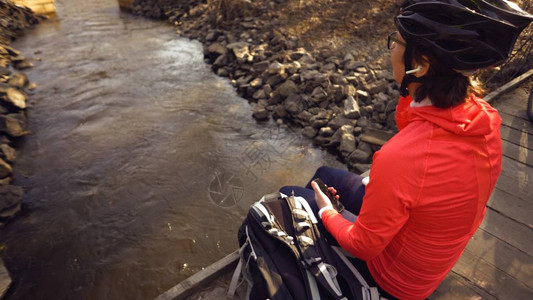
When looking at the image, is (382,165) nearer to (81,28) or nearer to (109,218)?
(109,218)

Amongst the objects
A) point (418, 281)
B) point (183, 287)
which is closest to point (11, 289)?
point (183, 287)

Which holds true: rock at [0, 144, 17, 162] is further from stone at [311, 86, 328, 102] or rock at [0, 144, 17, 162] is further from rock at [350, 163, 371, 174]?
rock at [350, 163, 371, 174]

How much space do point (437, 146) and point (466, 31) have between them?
58cm

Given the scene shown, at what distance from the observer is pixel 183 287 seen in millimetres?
2176

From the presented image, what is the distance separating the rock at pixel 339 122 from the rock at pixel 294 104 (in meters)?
0.77

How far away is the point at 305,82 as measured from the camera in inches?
262

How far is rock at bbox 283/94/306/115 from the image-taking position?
20.3 feet

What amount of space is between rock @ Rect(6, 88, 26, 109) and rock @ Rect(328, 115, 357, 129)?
6.22 m

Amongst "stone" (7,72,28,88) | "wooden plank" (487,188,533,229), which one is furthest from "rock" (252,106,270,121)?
"stone" (7,72,28,88)

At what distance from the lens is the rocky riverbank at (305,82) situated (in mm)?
5496

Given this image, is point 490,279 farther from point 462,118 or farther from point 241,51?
point 241,51

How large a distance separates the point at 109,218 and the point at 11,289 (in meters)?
1.23

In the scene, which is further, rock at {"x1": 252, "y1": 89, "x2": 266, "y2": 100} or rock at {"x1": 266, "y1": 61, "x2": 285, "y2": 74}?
rock at {"x1": 266, "y1": 61, "x2": 285, "y2": 74}

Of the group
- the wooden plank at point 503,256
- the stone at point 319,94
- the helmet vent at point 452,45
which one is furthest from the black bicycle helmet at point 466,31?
the stone at point 319,94
